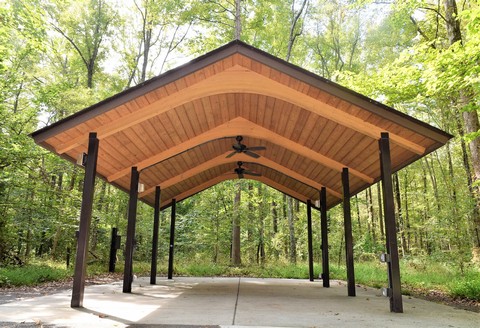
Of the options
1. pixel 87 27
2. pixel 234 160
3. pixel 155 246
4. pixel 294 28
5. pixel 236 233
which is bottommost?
pixel 155 246

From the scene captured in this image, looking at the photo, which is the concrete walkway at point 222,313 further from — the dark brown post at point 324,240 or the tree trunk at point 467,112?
the tree trunk at point 467,112

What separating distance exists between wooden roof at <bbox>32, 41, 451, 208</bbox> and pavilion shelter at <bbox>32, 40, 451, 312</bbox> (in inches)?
0.7

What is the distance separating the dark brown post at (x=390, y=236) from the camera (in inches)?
172

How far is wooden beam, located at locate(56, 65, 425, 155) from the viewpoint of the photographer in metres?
4.62

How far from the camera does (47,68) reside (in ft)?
50.6

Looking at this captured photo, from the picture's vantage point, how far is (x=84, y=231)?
448 centimetres

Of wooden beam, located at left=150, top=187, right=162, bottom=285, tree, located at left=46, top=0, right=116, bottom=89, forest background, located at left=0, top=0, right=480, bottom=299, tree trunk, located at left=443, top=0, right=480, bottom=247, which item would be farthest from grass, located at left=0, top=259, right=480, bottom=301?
tree, located at left=46, top=0, right=116, bottom=89

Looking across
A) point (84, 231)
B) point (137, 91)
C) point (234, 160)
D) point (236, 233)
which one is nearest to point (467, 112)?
point (234, 160)

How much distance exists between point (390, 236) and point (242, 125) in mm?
3370

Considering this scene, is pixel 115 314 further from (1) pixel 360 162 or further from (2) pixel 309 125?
(1) pixel 360 162

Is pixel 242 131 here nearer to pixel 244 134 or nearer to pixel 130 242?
pixel 244 134

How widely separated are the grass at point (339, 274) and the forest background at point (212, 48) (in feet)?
0.46

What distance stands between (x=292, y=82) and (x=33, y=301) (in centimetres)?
493

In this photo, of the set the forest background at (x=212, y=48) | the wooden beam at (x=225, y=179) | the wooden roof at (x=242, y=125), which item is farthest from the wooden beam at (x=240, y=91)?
the wooden beam at (x=225, y=179)
